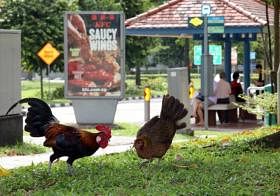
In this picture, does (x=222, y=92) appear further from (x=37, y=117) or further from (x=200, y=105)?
(x=37, y=117)

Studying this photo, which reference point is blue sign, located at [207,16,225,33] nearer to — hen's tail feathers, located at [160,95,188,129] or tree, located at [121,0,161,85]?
hen's tail feathers, located at [160,95,188,129]

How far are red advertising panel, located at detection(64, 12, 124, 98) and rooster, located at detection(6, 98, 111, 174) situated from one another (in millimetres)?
9839

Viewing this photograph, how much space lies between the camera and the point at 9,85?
43.1ft

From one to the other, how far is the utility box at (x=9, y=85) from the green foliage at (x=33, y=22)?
68.5ft

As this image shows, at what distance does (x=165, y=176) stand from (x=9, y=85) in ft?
19.8

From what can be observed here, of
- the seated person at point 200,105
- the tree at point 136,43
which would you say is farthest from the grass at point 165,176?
the tree at point 136,43

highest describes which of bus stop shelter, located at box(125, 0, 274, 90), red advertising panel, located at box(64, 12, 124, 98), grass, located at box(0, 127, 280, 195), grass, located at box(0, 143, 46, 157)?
bus stop shelter, located at box(125, 0, 274, 90)

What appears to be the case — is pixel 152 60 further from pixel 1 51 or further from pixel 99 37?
pixel 1 51

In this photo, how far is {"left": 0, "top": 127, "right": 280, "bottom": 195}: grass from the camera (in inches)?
275

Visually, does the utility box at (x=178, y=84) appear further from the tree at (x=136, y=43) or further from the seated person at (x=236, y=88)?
the tree at (x=136, y=43)

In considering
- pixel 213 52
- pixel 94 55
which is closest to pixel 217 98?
pixel 94 55

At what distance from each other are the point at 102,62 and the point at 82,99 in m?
1.11

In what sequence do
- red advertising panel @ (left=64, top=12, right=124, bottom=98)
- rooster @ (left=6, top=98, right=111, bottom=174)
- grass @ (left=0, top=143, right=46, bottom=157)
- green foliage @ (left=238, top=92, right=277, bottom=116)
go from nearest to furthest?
rooster @ (left=6, top=98, right=111, bottom=174), grass @ (left=0, top=143, right=46, bottom=157), green foliage @ (left=238, top=92, right=277, bottom=116), red advertising panel @ (left=64, top=12, right=124, bottom=98)

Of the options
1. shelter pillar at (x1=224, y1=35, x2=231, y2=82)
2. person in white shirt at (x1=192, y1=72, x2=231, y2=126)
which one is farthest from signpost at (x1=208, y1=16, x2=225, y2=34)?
shelter pillar at (x1=224, y1=35, x2=231, y2=82)
